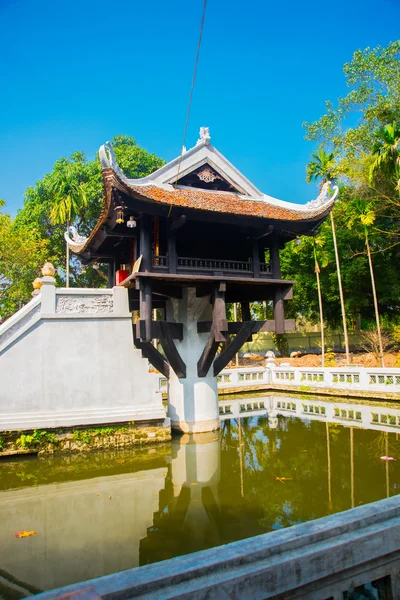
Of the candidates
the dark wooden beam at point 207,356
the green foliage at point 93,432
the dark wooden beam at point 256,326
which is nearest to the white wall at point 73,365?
the green foliage at point 93,432

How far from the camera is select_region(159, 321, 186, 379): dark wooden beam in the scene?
9.09 metres

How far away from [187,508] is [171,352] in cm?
409

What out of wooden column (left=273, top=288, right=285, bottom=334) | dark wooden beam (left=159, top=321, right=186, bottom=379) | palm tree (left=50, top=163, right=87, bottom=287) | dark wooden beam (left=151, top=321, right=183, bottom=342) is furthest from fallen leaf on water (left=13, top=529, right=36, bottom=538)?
palm tree (left=50, top=163, right=87, bottom=287)

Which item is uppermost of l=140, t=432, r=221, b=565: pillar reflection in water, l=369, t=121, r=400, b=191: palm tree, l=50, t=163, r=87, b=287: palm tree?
l=50, t=163, r=87, b=287: palm tree

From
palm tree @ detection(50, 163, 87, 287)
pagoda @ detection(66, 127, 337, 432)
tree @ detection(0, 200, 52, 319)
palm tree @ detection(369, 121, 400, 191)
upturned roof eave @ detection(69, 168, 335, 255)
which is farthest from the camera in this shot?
palm tree @ detection(50, 163, 87, 287)

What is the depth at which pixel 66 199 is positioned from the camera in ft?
76.4

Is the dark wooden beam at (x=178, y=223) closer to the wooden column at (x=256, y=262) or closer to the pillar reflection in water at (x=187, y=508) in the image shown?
the wooden column at (x=256, y=262)

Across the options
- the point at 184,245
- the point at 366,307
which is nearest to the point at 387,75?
the point at 366,307

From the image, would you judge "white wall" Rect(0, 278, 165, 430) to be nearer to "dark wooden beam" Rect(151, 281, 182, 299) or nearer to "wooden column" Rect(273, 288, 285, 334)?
"dark wooden beam" Rect(151, 281, 182, 299)

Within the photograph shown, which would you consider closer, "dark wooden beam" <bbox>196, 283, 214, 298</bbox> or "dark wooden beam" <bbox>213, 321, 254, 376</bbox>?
"dark wooden beam" <bbox>196, 283, 214, 298</bbox>

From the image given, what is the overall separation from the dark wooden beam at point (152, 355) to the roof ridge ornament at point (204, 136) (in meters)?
4.67

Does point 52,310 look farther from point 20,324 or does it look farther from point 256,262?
point 256,262

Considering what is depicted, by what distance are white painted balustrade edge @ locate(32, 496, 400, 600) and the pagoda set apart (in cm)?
657

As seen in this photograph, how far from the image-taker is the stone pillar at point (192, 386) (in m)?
9.61
